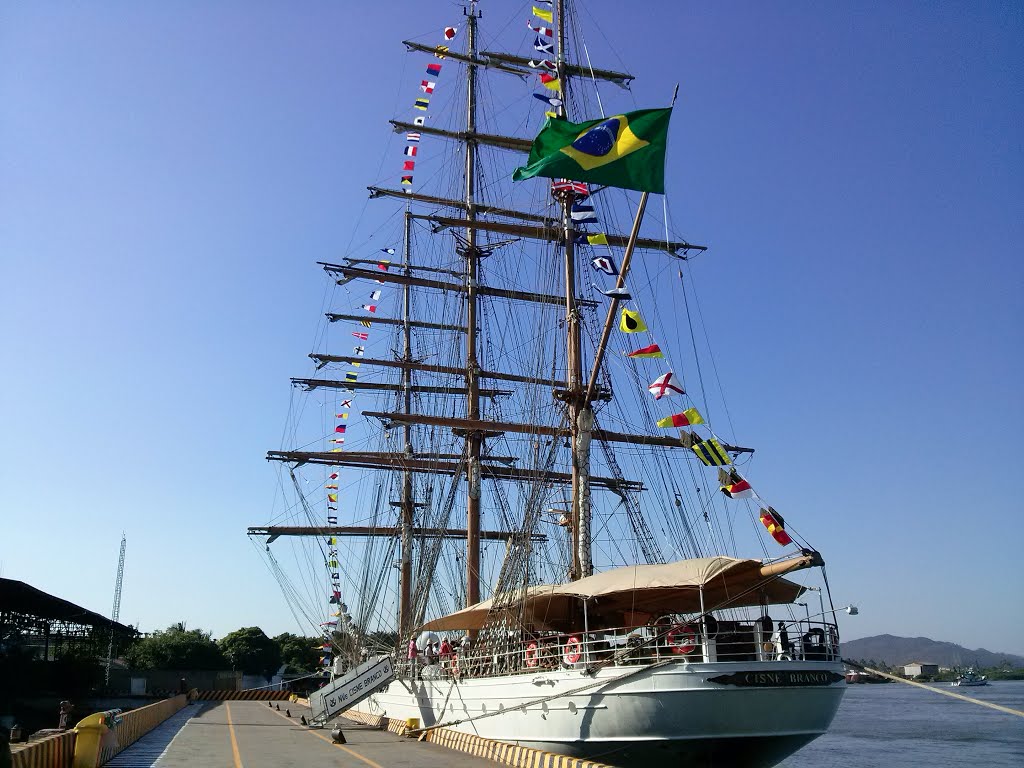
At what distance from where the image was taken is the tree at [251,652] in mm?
A: 77250

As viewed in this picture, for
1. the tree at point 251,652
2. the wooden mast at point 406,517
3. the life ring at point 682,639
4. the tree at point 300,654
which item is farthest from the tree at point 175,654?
the life ring at point 682,639

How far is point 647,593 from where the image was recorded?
798 inches

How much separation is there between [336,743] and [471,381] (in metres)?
23.2

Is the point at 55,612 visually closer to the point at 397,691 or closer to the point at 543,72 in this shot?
the point at 397,691

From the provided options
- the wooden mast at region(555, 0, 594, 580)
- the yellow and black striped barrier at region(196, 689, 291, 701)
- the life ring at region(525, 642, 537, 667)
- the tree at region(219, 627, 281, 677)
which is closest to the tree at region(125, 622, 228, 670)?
the tree at region(219, 627, 281, 677)

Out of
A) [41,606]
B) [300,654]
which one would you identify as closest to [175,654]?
[300,654]

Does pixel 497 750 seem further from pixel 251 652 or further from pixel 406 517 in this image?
pixel 251 652

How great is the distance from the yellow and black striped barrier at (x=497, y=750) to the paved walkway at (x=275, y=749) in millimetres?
288

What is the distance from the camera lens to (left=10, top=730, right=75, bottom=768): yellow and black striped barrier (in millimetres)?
13227

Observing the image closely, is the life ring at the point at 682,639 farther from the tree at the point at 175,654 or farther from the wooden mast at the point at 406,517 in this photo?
the tree at the point at 175,654

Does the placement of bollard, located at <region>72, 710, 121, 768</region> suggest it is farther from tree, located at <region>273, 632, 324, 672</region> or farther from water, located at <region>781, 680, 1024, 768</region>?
tree, located at <region>273, 632, 324, 672</region>

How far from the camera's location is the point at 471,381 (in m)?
44.1

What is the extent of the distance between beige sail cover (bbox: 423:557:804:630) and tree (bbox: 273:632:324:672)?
6486 centimetres

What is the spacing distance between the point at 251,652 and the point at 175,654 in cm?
865
